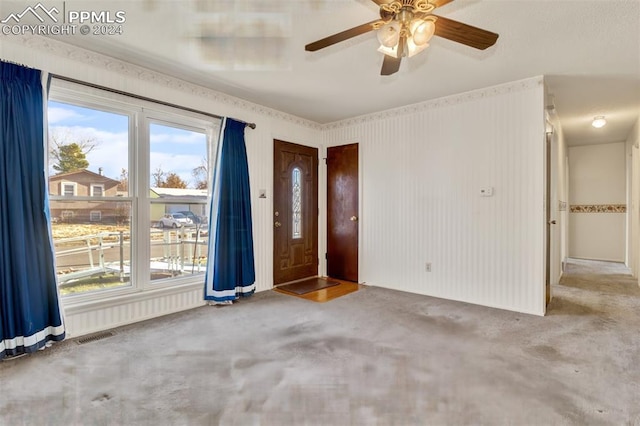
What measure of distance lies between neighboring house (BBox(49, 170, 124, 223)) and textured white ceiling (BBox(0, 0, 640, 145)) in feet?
3.75

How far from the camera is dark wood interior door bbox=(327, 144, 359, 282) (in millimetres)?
5180

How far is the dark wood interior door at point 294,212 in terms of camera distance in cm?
485

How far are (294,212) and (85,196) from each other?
2.71 meters

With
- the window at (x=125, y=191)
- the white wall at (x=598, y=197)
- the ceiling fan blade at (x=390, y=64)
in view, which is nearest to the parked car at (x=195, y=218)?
the window at (x=125, y=191)

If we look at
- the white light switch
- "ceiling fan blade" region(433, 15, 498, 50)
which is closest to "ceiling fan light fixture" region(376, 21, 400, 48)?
"ceiling fan blade" region(433, 15, 498, 50)

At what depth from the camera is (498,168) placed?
3.83m

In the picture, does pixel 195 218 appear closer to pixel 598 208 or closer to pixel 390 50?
pixel 390 50

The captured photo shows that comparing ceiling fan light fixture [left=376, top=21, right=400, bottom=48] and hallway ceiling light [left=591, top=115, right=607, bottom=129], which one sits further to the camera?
hallway ceiling light [left=591, top=115, right=607, bottom=129]

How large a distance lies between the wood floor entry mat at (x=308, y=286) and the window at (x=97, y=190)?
2.48m

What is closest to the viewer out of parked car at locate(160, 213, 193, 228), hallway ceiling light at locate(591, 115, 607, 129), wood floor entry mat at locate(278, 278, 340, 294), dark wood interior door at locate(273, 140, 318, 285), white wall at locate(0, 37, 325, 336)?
white wall at locate(0, 37, 325, 336)

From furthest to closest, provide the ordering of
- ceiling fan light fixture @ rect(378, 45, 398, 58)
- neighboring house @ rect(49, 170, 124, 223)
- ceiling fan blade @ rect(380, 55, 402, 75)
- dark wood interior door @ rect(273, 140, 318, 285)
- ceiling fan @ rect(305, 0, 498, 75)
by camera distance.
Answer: dark wood interior door @ rect(273, 140, 318, 285) → neighboring house @ rect(49, 170, 124, 223) → ceiling fan blade @ rect(380, 55, 402, 75) → ceiling fan light fixture @ rect(378, 45, 398, 58) → ceiling fan @ rect(305, 0, 498, 75)

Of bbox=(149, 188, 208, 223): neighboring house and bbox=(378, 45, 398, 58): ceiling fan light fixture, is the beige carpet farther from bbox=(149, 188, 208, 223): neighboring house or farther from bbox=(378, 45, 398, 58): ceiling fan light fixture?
bbox=(378, 45, 398, 58): ceiling fan light fixture

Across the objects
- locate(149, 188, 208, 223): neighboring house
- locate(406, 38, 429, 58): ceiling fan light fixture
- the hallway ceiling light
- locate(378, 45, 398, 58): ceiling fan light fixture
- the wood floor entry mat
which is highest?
the hallway ceiling light

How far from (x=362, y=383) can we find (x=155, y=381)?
1342mm
